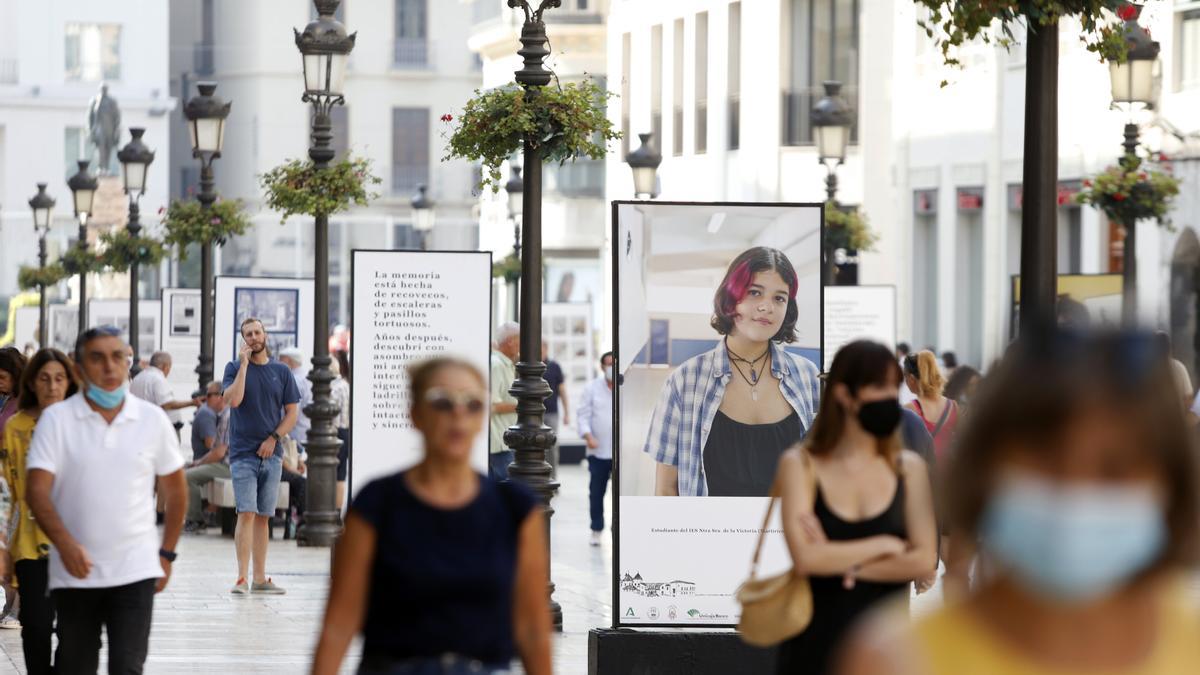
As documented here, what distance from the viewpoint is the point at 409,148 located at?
80.4 m

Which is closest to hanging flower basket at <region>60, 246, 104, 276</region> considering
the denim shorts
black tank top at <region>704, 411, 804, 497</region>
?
the denim shorts

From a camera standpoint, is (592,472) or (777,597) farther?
(592,472)

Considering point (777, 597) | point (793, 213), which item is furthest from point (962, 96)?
point (777, 597)

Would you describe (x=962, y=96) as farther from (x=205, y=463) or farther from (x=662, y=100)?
(x=205, y=463)

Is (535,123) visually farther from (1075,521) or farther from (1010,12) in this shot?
(1075,521)

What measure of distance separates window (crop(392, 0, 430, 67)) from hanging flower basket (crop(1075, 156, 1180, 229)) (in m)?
60.3

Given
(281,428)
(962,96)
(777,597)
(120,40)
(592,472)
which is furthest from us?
(120,40)

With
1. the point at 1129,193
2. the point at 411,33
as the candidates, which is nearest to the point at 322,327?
the point at 1129,193

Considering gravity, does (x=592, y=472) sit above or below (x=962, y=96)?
below

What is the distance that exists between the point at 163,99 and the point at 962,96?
45.1 m

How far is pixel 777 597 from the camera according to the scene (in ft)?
20.6

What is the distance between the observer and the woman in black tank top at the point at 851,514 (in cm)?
619

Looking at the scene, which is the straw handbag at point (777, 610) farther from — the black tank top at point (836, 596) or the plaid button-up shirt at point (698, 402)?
the plaid button-up shirt at point (698, 402)

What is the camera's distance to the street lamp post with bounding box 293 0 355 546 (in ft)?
67.3
